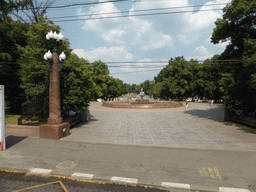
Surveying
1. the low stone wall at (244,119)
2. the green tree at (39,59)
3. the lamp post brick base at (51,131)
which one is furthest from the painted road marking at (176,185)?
the low stone wall at (244,119)

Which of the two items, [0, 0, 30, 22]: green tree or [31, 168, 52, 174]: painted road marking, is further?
[0, 0, 30, 22]: green tree

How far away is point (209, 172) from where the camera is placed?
4.77 meters

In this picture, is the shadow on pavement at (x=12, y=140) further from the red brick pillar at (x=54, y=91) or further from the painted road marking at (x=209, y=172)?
the painted road marking at (x=209, y=172)

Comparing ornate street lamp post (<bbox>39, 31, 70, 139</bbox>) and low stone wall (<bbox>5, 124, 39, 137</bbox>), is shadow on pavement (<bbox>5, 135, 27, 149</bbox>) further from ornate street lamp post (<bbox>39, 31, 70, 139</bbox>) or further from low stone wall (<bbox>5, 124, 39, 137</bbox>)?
ornate street lamp post (<bbox>39, 31, 70, 139</bbox>)

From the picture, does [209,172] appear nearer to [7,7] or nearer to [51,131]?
[51,131]

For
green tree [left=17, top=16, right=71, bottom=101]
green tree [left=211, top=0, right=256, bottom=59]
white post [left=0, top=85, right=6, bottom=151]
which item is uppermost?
green tree [left=211, top=0, right=256, bottom=59]

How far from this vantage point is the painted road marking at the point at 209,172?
15.0ft

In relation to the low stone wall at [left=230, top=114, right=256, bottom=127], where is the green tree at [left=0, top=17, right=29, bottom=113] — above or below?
above

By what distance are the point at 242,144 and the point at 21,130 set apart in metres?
12.5

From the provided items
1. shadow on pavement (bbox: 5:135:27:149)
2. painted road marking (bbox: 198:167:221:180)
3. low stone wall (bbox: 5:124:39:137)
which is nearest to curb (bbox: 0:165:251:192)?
painted road marking (bbox: 198:167:221:180)

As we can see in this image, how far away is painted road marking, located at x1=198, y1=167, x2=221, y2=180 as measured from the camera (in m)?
4.58

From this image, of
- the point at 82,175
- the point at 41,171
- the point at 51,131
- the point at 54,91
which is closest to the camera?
the point at 82,175

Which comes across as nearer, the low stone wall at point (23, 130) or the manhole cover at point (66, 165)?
the manhole cover at point (66, 165)

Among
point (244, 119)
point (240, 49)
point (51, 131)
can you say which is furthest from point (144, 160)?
point (240, 49)
